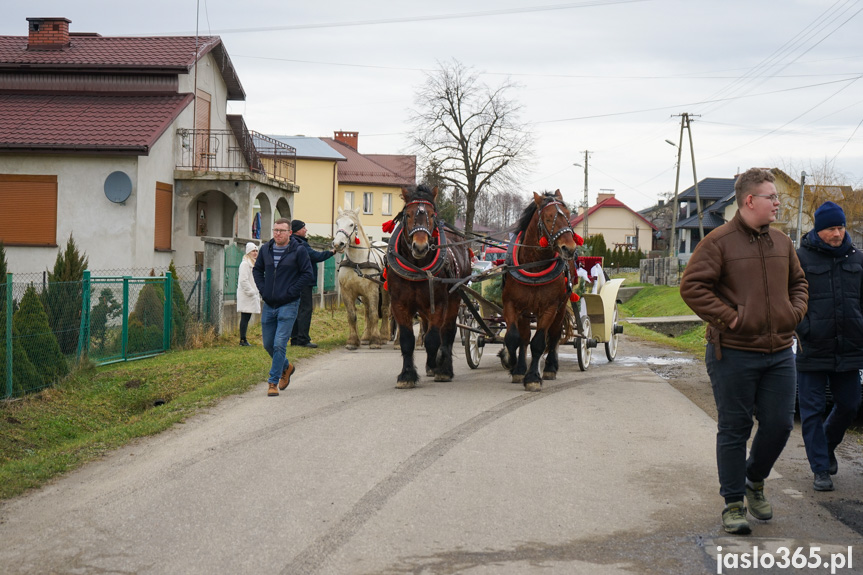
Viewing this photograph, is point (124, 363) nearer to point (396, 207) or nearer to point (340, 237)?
point (340, 237)

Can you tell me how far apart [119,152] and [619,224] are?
274ft

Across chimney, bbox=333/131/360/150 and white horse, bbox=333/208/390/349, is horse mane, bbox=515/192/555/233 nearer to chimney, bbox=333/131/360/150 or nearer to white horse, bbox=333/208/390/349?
white horse, bbox=333/208/390/349

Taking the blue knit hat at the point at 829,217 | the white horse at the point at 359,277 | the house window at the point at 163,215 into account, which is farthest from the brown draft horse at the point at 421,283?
the house window at the point at 163,215

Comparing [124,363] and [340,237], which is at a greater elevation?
[340,237]

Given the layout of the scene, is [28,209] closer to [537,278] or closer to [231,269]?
[231,269]

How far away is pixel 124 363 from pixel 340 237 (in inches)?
150

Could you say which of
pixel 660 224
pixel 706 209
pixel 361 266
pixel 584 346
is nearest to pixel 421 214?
pixel 584 346

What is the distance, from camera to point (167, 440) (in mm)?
7750

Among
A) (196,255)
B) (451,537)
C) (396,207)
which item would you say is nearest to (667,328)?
(196,255)

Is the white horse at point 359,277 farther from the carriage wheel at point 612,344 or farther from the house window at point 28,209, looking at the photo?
the house window at point 28,209

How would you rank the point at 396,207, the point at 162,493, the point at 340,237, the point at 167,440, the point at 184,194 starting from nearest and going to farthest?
1. the point at 162,493
2. the point at 167,440
3. the point at 340,237
4. the point at 184,194
5. the point at 396,207

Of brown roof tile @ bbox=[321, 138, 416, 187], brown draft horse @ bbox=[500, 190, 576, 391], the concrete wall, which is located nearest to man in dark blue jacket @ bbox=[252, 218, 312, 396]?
brown draft horse @ bbox=[500, 190, 576, 391]

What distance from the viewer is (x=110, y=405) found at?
1088cm

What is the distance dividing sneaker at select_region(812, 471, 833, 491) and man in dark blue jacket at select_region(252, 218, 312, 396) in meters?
5.65
